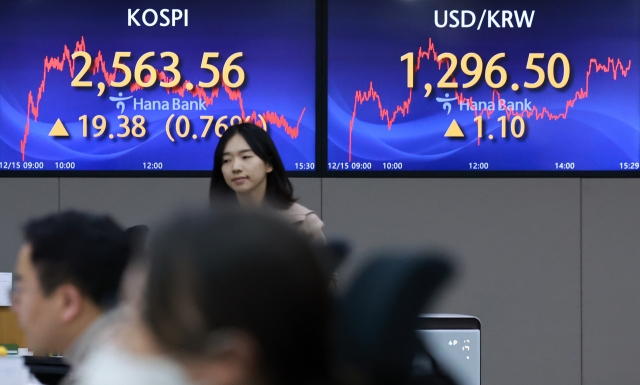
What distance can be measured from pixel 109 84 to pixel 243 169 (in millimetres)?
1714

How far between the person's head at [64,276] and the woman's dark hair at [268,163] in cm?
114

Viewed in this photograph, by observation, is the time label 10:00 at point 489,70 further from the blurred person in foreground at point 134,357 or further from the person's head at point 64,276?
the blurred person in foreground at point 134,357

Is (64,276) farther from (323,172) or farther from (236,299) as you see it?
(323,172)

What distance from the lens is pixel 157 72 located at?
3.99 metres

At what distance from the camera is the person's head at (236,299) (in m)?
0.61

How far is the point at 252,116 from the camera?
398 centimetres

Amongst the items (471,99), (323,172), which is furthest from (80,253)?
(471,99)

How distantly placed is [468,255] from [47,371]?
2632mm

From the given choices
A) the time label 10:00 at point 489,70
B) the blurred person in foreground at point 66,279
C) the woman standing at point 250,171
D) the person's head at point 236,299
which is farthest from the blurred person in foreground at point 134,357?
the time label 10:00 at point 489,70

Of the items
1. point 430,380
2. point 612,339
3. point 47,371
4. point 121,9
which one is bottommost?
point 612,339

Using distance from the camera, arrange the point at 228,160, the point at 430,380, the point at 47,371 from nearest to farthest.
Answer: the point at 430,380
the point at 47,371
the point at 228,160

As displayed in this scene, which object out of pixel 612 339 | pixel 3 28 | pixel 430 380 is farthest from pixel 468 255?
pixel 430 380

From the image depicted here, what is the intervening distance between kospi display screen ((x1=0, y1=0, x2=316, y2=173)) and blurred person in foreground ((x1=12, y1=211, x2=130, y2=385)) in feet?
8.57

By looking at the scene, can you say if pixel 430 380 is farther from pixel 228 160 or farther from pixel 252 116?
pixel 252 116
